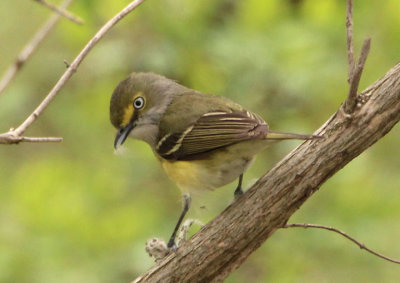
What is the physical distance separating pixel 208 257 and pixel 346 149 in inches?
34.8

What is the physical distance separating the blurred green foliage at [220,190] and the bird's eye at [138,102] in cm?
83

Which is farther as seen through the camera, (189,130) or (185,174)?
(189,130)

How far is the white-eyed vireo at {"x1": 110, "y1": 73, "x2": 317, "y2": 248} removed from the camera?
12.6 feet

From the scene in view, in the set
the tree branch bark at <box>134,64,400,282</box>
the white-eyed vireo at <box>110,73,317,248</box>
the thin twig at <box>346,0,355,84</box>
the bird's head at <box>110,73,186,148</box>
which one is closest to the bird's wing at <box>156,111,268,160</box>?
the white-eyed vireo at <box>110,73,317,248</box>

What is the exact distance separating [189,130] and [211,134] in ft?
0.82

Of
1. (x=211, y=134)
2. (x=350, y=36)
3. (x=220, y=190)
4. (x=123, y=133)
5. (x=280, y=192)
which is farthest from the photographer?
(x=220, y=190)

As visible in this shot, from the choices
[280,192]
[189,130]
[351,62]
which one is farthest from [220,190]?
[351,62]

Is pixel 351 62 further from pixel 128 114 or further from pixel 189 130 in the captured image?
pixel 128 114

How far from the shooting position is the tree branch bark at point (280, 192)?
3230mm

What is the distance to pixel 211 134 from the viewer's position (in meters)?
3.99

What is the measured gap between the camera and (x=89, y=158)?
6352 mm

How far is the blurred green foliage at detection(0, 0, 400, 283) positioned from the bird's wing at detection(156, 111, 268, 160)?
0.65 m

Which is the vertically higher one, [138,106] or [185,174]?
[138,106]

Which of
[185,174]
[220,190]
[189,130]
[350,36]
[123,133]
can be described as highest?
[123,133]
